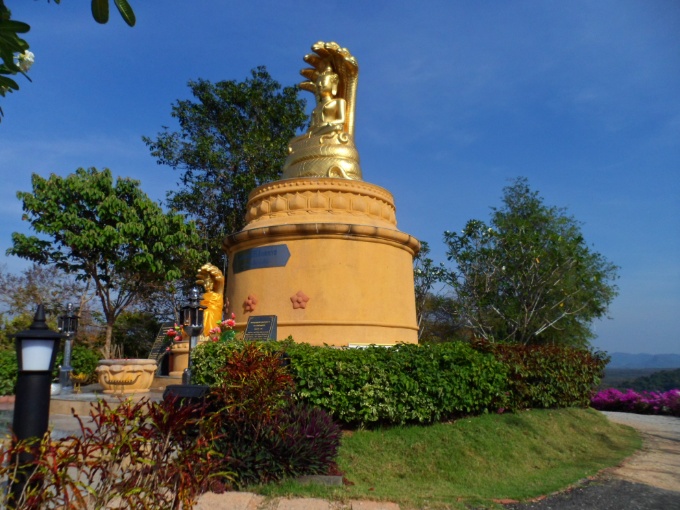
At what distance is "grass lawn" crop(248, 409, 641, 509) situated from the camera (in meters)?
5.04

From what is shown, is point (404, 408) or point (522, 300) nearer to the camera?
point (404, 408)

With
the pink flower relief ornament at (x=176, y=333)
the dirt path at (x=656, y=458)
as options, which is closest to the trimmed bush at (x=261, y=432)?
the dirt path at (x=656, y=458)

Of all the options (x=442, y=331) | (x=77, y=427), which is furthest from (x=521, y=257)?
(x=77, y=427)

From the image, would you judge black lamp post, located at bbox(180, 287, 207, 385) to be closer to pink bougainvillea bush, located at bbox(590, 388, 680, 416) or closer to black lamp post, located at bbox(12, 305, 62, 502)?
black lamp post, located at bbox(12, 305, 62, 502)

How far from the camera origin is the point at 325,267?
1102 centimetres

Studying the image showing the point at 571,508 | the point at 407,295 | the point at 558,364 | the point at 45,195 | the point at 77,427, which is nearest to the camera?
the point at 571,508

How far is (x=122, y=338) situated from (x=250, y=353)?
15.7m

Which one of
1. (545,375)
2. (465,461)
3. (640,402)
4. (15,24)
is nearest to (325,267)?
(545,375)

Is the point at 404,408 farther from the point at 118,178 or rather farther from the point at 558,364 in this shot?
the point at 118,178

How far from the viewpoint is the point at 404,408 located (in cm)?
728

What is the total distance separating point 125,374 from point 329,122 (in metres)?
9.08

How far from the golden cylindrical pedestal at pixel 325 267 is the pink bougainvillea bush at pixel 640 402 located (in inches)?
344

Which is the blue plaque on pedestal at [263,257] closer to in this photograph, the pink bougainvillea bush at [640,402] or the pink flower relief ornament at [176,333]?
the pink flower relief ornament at [176,333]

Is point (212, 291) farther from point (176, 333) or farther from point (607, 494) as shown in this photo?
point (607, 494)
